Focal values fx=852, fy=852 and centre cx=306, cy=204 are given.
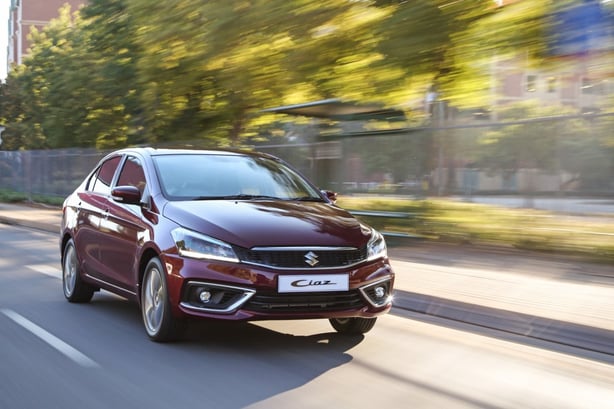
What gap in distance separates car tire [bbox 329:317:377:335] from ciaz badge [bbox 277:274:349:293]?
0.88 meters

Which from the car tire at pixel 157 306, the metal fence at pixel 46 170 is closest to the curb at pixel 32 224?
the metal fence at pixel 46 170

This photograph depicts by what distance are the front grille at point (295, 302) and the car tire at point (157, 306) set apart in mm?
723

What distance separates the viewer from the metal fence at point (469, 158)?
1279 cm

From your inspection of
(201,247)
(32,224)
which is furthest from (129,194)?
(32,224)

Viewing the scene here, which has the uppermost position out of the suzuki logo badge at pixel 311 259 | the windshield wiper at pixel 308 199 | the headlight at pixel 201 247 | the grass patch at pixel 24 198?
the windshield wiper at pixel 308 199

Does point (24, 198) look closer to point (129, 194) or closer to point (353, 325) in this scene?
point (129, 194)

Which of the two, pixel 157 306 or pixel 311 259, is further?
pixel 157 306

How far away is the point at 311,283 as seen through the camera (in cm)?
607

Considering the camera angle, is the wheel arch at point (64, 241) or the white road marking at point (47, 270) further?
the white road marking at point (47, 270)

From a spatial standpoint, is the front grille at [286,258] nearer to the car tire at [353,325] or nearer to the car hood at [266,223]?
the car hood at [266,223]

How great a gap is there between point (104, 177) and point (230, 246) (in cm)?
286

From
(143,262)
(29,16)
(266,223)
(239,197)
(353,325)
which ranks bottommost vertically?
(353,325)

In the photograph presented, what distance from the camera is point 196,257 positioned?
6191 mm

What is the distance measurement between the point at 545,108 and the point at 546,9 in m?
2.78
